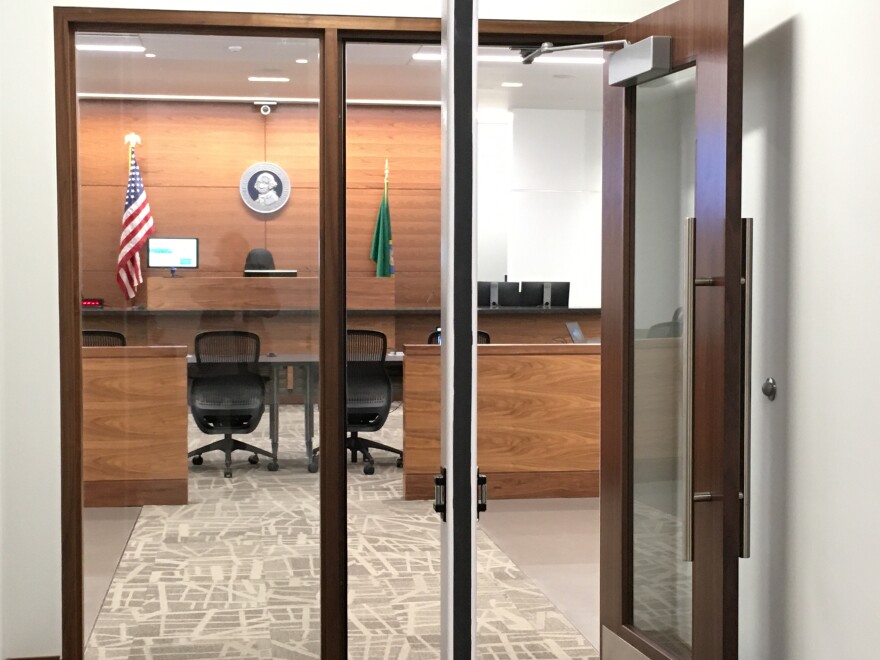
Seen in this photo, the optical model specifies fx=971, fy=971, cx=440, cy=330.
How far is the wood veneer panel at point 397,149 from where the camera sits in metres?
9.80

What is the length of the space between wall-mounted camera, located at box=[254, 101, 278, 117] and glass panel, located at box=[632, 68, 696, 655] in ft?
3.88

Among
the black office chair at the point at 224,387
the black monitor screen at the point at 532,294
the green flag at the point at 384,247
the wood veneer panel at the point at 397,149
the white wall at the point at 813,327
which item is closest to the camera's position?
the white wall at the point at 813,327

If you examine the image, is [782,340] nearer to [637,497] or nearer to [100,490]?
[637,497]

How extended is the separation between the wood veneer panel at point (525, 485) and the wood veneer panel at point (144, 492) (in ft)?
9.28

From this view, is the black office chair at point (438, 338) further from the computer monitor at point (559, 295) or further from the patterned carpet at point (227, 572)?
the patterned carpet at point (227, 572)

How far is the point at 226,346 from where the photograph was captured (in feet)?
10.8

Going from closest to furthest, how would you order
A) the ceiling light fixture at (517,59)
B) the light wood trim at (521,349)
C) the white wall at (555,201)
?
the light wood trim at (521,349) → the ceiling light fixture at (517,59) → the white wall at (555,201)

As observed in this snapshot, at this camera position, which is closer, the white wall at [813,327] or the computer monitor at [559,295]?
the white wall at [813,327]

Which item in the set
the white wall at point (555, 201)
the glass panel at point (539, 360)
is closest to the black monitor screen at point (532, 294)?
the glass panel at point (539, 360)

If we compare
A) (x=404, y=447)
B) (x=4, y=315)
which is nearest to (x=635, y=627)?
(x=4, y=315)

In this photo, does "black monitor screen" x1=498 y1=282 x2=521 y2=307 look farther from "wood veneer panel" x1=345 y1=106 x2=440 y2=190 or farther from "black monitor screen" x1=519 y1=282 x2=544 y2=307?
"wood veneer panel" x1=345 y1=106 x2=440 y2=190

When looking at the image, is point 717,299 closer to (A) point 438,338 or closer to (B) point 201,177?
(B) point 201,177

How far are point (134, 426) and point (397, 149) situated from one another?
7.33 metres

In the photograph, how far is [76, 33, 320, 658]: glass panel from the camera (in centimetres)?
319
